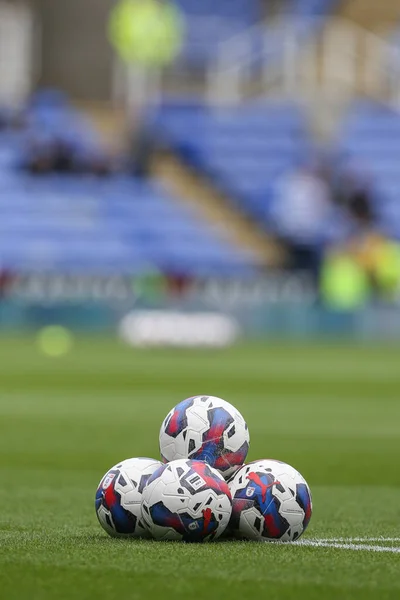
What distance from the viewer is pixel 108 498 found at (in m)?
6.60

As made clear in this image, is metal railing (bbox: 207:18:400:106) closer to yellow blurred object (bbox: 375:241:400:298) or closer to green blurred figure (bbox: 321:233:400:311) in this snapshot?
green blurred figure (bbox: 321:233:400:311)

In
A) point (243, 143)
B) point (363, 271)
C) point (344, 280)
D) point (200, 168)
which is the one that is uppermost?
point (243, 143)

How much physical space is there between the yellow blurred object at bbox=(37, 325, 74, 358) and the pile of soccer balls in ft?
66.7

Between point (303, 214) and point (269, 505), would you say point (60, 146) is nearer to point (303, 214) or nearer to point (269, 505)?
point (303, 214)

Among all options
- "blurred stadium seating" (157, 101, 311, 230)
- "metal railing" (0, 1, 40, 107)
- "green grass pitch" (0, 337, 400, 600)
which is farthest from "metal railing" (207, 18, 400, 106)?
"green grass pitch" (0, 337, 400, 600)

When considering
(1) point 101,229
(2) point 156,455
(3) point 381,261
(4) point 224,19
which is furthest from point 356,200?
(2) point 156,455

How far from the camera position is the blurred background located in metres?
34.1

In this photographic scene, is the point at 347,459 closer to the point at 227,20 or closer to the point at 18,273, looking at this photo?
the point at 18,273

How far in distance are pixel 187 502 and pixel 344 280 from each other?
102 ft

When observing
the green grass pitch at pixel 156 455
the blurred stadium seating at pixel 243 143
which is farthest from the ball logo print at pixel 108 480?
the blurred stadium seating at pixel 243 143

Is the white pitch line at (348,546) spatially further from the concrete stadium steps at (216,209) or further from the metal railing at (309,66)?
the metal railing at (309,66)

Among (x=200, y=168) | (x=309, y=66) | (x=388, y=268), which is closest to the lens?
(x=388, y=268)

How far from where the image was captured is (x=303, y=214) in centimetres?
3906

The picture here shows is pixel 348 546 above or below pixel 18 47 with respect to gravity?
below
